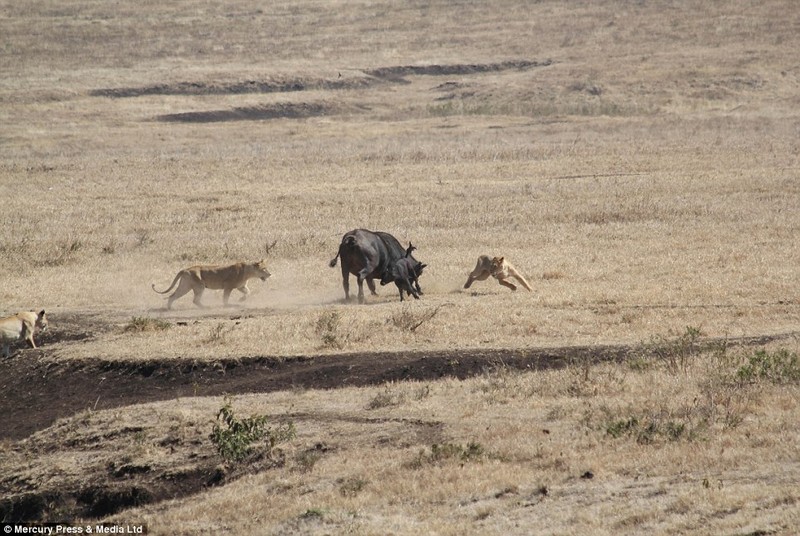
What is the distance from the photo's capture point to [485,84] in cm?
6462

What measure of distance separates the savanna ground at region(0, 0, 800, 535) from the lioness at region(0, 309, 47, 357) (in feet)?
1.48

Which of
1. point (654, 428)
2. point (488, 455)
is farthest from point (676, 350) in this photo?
point (488, 455)

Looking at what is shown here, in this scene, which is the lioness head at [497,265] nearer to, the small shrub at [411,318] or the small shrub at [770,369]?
the small shrub at [411,318]

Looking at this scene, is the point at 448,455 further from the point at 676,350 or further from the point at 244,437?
Result: the point at 676,350

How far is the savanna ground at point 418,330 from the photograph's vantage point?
9.84 metres

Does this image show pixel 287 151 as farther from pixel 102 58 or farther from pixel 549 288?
pixel 102 58

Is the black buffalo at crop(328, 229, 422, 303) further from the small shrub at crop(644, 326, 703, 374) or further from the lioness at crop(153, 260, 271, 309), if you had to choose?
the small shrub at crop(644, 326, 703, 374)

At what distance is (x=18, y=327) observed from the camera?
638 inches

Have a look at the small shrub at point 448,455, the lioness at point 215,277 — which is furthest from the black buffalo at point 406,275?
the small shrub at point 448,455

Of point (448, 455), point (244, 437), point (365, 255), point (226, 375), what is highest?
point (365, 255)

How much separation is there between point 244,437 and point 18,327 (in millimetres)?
6187

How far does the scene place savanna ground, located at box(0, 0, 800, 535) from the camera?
32.3ft

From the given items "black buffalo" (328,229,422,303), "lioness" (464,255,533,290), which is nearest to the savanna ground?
"lioness" (464,255,533,290)

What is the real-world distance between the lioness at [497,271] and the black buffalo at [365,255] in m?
1.31
